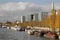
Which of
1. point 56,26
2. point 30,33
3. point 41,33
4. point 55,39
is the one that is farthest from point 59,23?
point 55,39

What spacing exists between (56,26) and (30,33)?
11.0 m

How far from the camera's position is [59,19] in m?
78.4

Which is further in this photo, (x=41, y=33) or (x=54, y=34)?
(x=41, y=33)

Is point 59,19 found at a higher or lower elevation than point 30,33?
higher

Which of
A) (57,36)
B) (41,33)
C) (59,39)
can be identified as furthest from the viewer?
(41,33)

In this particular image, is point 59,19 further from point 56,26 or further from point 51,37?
point 51,37

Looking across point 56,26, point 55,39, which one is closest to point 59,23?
point 56,26

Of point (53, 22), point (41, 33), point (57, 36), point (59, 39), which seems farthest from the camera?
point (53, 22)

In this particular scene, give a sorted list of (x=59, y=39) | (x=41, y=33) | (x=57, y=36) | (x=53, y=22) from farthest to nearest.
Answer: (x=53, y=22)
(x=41, y=33)
(x=57, y=36)
(x=59, y=39)

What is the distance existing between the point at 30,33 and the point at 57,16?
1181 centimetres

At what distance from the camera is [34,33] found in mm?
82312

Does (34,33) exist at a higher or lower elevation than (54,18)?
lower

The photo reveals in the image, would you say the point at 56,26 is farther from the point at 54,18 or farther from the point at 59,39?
the point at 59,39

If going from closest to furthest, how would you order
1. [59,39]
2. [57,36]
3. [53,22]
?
1. [59,39]
2. [57,36]
3. [53,22]
